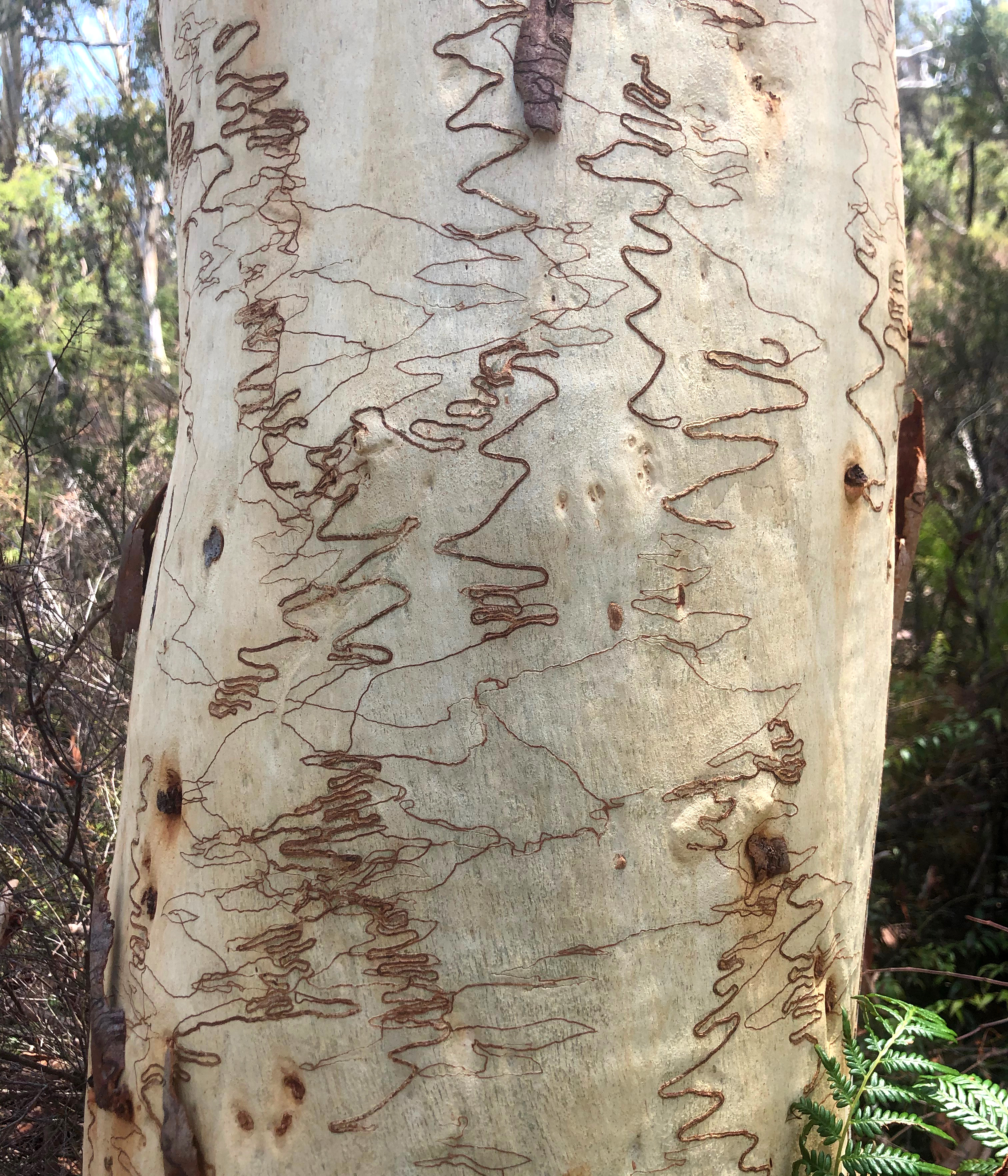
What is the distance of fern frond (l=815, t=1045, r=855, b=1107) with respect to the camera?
0.99 m

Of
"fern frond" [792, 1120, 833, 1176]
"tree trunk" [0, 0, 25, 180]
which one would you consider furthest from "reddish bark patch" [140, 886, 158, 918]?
"tree trunk" [0, 0, 25, 180]

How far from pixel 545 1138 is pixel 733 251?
0.93 metres

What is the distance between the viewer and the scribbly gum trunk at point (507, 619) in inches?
34.0

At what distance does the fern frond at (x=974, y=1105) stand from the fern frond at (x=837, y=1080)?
Answer: 0.42 feet

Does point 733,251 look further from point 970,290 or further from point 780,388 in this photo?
point 970,290

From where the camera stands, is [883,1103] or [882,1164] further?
[883,1103]

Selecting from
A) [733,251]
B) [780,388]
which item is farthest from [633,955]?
[733,251]

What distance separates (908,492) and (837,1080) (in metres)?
0.76

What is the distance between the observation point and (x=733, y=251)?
942 millimetres

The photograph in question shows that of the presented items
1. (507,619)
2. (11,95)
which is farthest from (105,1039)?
(11,95)

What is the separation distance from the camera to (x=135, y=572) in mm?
1218

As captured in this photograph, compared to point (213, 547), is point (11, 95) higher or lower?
higher

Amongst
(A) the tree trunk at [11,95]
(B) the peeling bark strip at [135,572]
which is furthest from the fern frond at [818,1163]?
(A) the tree trunk at [11,95]

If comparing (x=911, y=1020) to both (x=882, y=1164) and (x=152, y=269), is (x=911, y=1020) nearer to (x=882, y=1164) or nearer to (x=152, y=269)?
(x=882, y=1164)
